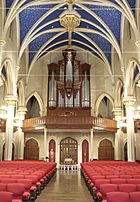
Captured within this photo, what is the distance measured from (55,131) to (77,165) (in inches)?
155

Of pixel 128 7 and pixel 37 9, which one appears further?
pixel 37 9

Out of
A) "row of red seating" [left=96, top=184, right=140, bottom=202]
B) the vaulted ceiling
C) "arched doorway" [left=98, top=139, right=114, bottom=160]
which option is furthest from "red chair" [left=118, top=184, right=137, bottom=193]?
"arched doorway" [left=98, top=139, right=114, bottom=160]

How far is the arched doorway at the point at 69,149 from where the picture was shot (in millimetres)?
24812

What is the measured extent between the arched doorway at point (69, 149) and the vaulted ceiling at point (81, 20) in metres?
8.59

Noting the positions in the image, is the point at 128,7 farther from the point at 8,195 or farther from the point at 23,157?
the point at 23,157

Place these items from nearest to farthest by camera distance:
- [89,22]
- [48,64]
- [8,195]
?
[8,195]
[89,22]
[48,64]

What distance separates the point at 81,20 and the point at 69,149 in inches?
476

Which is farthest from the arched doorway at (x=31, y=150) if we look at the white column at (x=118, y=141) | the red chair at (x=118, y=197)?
the red chair at (x=118, y=197)

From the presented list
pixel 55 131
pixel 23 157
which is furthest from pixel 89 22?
pixel 23 157

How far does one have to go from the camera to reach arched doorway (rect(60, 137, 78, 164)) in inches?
977

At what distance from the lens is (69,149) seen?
2520 centimetres

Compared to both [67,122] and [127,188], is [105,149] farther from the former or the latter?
[127,188]

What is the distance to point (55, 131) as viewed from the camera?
25141 millimetres

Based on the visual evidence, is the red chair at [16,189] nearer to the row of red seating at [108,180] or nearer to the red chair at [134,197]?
the row of red seating at [108,180]
